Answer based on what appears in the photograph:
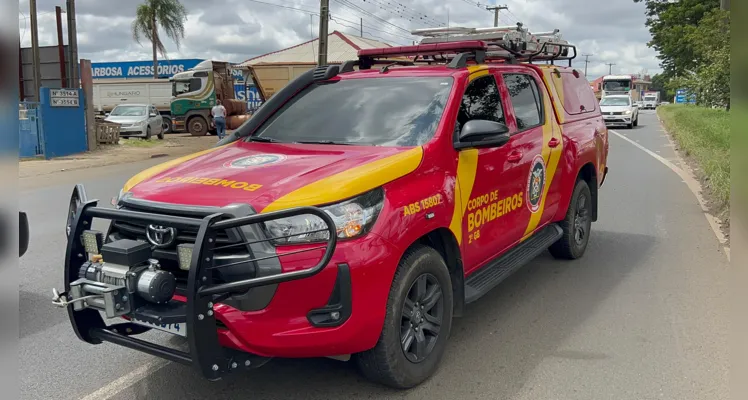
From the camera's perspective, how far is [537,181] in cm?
519

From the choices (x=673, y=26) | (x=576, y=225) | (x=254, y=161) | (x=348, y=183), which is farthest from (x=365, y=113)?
(x=673, y=26)

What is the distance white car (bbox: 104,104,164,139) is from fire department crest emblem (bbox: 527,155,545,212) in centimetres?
2225

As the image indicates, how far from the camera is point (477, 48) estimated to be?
4977 mm

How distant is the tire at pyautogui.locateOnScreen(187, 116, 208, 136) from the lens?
30.1 meters

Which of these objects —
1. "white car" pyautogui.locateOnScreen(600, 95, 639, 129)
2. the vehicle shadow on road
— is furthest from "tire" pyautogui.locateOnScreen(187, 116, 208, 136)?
the vehicle shadow on road

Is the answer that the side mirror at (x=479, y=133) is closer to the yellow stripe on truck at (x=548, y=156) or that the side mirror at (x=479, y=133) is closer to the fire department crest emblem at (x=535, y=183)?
the fire department crest emblem at (x=535, y=183)

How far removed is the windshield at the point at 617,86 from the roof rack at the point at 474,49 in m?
34.5

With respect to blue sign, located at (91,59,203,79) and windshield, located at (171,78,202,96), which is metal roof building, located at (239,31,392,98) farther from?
blue sign, located at (91,59,203,79)

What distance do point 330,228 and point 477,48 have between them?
8.99ft

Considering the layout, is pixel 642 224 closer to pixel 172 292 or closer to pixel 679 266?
pixel 679 266

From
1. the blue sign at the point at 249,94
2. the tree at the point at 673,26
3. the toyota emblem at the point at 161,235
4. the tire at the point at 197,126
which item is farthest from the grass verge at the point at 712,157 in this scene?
the blue sign at the point at 249,94

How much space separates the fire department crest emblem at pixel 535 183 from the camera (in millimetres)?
5047

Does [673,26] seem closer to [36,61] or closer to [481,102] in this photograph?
[36,61]

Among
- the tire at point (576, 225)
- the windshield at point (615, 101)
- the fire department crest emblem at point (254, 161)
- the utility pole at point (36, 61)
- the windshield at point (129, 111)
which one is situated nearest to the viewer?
the fire department crest emblem at point (254, 161)
